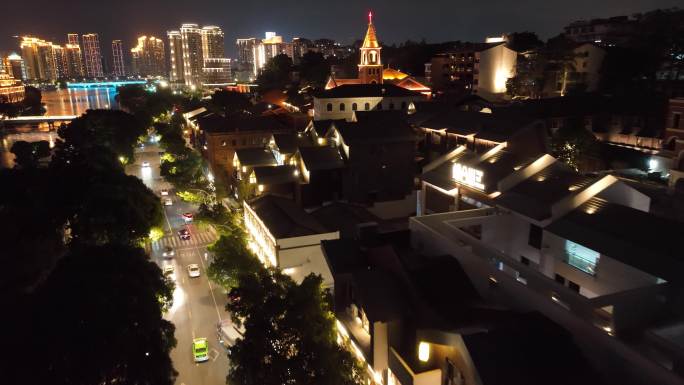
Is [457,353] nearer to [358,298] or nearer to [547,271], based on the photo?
[358,298]

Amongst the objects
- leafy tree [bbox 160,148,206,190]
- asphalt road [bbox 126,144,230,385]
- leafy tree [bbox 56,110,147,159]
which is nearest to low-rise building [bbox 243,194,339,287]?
asphalt road [bbox 126,144,230,385]

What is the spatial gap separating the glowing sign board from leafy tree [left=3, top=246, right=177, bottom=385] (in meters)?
14.8

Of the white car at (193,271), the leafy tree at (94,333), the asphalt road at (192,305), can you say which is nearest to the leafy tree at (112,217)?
the white car at (193,271)

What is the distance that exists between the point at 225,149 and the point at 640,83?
40007mm

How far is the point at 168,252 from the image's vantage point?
2883 centimetres

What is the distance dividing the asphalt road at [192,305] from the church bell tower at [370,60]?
113 feet

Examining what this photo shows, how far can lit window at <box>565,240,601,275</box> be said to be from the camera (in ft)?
47.3

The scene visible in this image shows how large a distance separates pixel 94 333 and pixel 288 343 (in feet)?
19.4

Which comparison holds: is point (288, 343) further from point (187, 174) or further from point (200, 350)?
point (187, 174)

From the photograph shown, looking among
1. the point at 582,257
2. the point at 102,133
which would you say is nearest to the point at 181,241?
the point at 102,133

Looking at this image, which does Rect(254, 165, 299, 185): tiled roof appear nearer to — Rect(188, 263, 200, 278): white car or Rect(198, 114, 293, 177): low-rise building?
Rect(188, 263, 200, 278): white car

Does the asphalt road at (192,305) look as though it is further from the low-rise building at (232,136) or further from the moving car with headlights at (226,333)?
the low-rise building at (232,136)

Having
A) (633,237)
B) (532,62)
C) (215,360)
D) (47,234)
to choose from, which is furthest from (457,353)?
(532,62)

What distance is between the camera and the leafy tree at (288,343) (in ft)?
39.3
